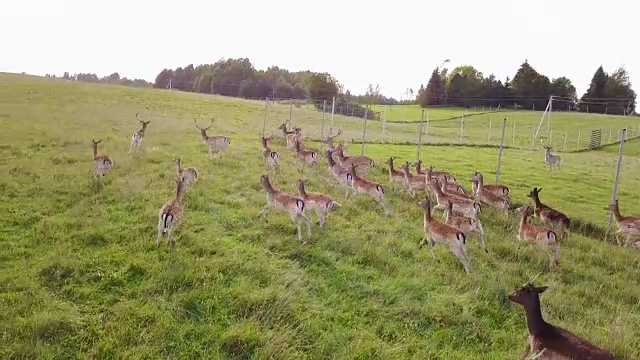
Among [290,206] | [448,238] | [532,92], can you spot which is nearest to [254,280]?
[290,206]

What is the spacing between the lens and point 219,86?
86.3m

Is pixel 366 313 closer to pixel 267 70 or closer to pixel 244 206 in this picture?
pixel 244 206

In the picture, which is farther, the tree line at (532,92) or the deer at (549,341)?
the tree line at (532,92)

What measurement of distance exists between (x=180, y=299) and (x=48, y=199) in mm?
6664

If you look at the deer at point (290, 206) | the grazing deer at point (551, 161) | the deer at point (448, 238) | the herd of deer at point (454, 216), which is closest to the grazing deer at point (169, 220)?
the herd of deer at point (454, 216)

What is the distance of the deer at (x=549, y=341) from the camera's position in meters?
5.33

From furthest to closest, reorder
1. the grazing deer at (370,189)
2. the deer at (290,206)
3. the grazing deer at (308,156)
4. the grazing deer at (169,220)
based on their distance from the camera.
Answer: the grazing deer at (308,156)
the grazing deer at (370,189)
the deer at (290,206)
the grazing deer at (169,220)

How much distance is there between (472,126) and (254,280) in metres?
58.4

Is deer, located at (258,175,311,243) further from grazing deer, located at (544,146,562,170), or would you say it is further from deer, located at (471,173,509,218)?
grazing deer, located at (544,146,562,170)

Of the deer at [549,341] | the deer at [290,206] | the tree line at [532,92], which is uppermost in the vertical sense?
the tree line at [532,92]

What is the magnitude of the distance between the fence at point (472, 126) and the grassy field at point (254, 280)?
2038 centimetres

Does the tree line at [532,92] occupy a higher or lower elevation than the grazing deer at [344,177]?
higher

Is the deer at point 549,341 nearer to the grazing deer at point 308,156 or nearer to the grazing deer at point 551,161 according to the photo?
the grazing deer at point 308,156

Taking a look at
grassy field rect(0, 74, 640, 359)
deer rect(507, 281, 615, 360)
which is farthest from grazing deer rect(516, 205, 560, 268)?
deer rect(507, 281, 615, 360)
